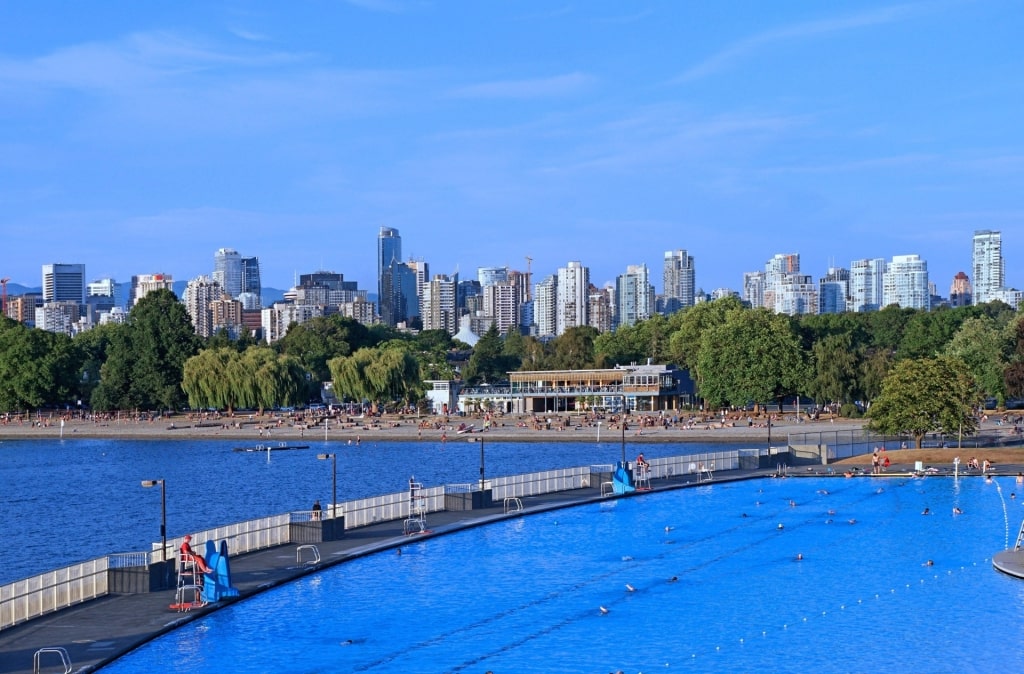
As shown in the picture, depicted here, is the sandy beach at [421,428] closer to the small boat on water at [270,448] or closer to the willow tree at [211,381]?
the willow tree at [211,381]

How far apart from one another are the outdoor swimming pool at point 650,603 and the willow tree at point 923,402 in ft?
60.2

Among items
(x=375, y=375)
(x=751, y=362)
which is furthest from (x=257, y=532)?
(x=375, y=375)

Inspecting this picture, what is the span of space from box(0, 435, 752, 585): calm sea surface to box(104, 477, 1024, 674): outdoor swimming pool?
63.3 ft

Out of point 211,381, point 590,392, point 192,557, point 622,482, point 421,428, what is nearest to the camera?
point 192,557

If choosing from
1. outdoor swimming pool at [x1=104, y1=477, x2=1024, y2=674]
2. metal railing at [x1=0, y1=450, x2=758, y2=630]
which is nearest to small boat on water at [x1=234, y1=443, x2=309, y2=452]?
metal railing at [x1=0, y1=450, x2=758, y2=630]

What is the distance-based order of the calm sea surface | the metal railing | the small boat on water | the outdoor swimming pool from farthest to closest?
1. the small boat on water
2. the calm sea surface
3. the metal railing
4. the outdoor swimming pool

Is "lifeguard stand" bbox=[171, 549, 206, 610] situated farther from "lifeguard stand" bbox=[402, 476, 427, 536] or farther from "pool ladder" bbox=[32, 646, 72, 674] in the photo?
"lifeguard stand" bbox=[402, 476, 427, 536]

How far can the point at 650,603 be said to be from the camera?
34.7 metres

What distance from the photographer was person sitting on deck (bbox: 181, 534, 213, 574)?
105 feet

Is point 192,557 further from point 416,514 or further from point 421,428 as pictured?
point 421,428

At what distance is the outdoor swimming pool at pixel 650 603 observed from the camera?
94.0 feet

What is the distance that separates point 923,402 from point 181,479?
156 ft

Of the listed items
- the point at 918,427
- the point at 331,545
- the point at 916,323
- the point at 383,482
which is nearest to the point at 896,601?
the point at 331,545

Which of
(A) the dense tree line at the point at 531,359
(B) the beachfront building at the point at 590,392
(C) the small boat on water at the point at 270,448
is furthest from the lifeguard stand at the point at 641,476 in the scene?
(B) the beachfront building at the point at 590,392
